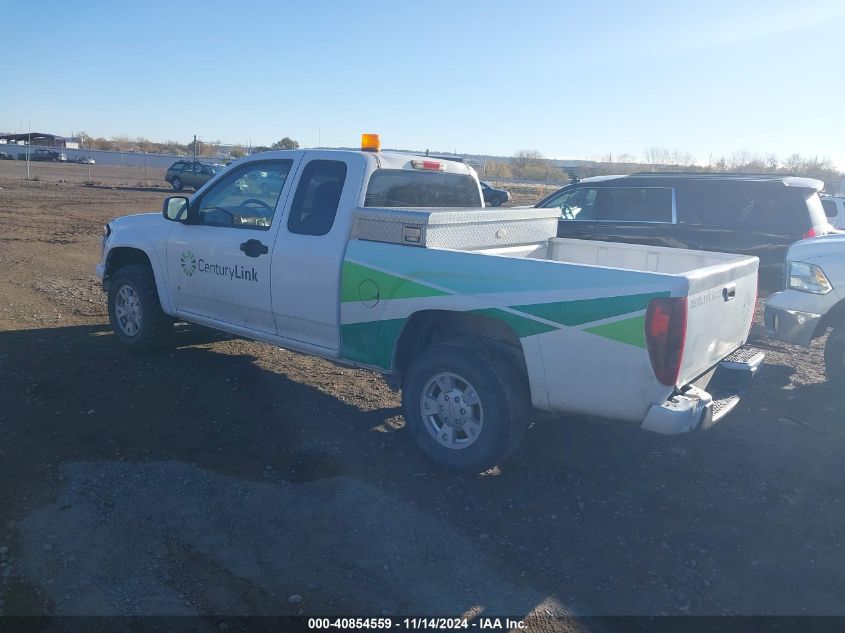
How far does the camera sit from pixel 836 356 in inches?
266

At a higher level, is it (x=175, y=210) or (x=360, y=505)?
(x=175, y=210)

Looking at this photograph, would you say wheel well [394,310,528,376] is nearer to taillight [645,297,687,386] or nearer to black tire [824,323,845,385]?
taillight [645,297,687,386]

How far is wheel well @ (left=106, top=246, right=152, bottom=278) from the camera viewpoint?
721cm

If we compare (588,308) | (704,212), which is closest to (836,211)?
(704,212)

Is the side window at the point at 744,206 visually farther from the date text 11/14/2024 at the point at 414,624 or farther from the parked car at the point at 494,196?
the parked car at the point at 494,196

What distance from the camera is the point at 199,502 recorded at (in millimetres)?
4355

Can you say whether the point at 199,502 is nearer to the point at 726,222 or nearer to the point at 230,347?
the point at 230,347

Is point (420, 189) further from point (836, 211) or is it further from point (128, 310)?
point (836, 211)

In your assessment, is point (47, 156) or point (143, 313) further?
point (47, 156)

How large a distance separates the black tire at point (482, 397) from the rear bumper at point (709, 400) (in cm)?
81

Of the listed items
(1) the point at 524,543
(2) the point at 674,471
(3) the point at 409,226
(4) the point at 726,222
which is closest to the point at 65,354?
(3) the point at 409,226

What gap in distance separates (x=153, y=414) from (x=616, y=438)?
11.5 ft

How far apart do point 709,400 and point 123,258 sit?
5607mm

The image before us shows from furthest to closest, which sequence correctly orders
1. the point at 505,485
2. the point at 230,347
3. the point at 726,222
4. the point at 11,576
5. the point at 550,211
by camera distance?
the point at 726,222, the point at 230,347, the point at 550,211, the point at 505,485, the point at 11,576
